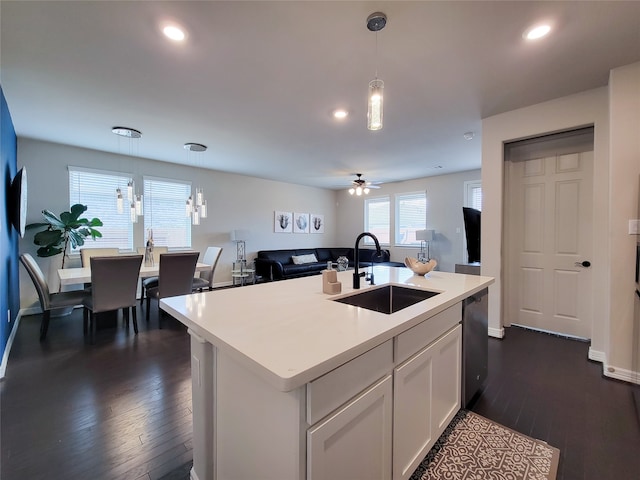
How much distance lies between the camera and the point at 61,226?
12.9ft

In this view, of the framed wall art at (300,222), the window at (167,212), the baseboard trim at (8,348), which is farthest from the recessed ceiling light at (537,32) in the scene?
the framed wall art at (300,222)

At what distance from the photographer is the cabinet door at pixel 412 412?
115 centimetres

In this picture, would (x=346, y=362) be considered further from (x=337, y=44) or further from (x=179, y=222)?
(x=179, y=222)

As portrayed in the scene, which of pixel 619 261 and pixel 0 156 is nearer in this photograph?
pixel 619 261

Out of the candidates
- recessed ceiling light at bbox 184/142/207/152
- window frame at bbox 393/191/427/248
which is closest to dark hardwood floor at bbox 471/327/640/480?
window frame at bbox 393/191/427/248

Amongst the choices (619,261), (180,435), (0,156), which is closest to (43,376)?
(180,435)

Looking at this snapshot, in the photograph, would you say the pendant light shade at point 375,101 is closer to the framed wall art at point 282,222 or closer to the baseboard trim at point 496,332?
the baseboard trim at point 496,332

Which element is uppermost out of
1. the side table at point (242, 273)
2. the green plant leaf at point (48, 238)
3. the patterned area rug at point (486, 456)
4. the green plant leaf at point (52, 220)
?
the green plant leaf at point (52, 220)

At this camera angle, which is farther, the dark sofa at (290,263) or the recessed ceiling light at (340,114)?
the dark sofa at (290,263)

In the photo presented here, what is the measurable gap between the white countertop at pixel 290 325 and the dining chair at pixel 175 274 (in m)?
2.19

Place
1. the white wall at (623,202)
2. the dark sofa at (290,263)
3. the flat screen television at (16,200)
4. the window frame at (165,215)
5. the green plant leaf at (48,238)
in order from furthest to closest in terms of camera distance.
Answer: the dark sofa at (290,263) → the window frame at (165,215) → the green plant leaf at (48,238) → the flat screen television at (16,200) → the white wall at (623,202)

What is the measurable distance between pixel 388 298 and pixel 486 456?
1.01m

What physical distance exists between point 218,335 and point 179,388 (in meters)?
1.65

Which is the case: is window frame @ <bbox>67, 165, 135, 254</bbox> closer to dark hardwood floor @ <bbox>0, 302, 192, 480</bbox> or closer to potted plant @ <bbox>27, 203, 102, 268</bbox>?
potted plant @ <bbox>27, 203, 102, 268</bbox>
